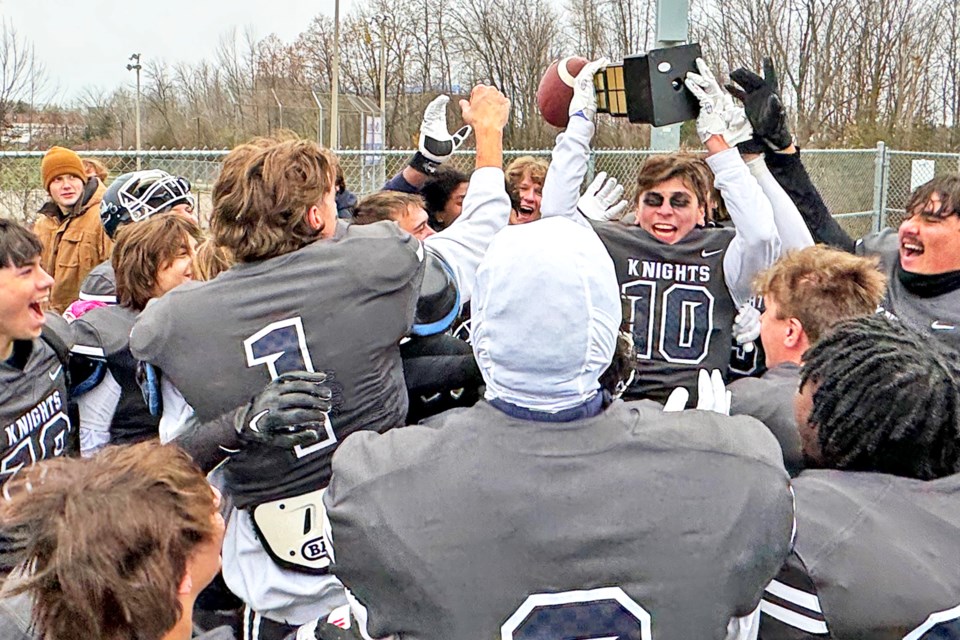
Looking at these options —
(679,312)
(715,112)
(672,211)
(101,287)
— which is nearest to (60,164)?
(101,287)

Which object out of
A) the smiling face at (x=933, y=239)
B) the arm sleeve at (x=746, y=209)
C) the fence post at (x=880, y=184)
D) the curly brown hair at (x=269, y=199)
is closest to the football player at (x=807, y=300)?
the arm sleeve at (x=746, y=209)

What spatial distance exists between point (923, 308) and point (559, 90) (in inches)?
72.1

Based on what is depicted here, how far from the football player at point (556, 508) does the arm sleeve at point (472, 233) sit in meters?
1.01

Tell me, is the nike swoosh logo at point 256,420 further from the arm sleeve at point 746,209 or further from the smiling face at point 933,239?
the smiling face at point 933,239

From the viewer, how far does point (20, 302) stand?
107 inches

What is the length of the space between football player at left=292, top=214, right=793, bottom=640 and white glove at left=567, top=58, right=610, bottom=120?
199 cm

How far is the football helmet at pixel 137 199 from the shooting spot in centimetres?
415

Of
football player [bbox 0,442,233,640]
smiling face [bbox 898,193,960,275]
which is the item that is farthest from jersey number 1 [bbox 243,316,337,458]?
smiling face [bbox 898,193,960,275]

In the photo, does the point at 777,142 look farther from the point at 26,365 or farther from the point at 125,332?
the point at 26,365

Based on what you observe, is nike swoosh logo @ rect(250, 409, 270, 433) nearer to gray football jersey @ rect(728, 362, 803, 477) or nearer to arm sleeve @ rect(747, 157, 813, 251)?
gray football jersey @ rect(728, 362, 803, 477)

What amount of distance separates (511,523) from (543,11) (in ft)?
104

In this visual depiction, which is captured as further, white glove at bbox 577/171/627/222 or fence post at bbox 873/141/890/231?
fence post at bbox 873/141/890/231

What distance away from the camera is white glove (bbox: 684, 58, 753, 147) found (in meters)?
3.35

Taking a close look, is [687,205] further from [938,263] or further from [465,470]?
[465,470]
